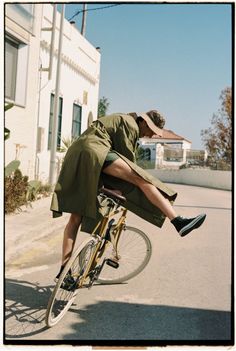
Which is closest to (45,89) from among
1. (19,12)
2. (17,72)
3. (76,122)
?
(76,122)

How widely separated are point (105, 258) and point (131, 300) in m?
0.40

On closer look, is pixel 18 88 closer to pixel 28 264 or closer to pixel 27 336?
pixel 28 264

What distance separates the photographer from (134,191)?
3271 mm

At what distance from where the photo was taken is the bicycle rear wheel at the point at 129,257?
3811 mm

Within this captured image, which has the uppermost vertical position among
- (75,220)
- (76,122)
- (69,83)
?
(69,83)

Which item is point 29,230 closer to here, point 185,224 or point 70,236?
point 70,236

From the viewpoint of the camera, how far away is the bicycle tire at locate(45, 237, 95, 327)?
2.79 meters

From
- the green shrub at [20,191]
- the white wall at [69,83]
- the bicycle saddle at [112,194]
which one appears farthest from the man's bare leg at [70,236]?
the white wall at [69,83]

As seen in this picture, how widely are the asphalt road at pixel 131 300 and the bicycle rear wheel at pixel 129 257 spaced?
3.6 inches

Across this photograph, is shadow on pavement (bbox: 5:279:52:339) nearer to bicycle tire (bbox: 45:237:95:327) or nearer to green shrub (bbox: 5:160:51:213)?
bicycle tire (bbox: 45:237:95:327)

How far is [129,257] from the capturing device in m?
3.93

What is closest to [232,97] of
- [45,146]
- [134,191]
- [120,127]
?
[120,127]

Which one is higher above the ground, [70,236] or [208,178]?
[208,178]

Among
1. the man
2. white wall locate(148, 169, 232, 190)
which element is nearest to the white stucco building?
the man
